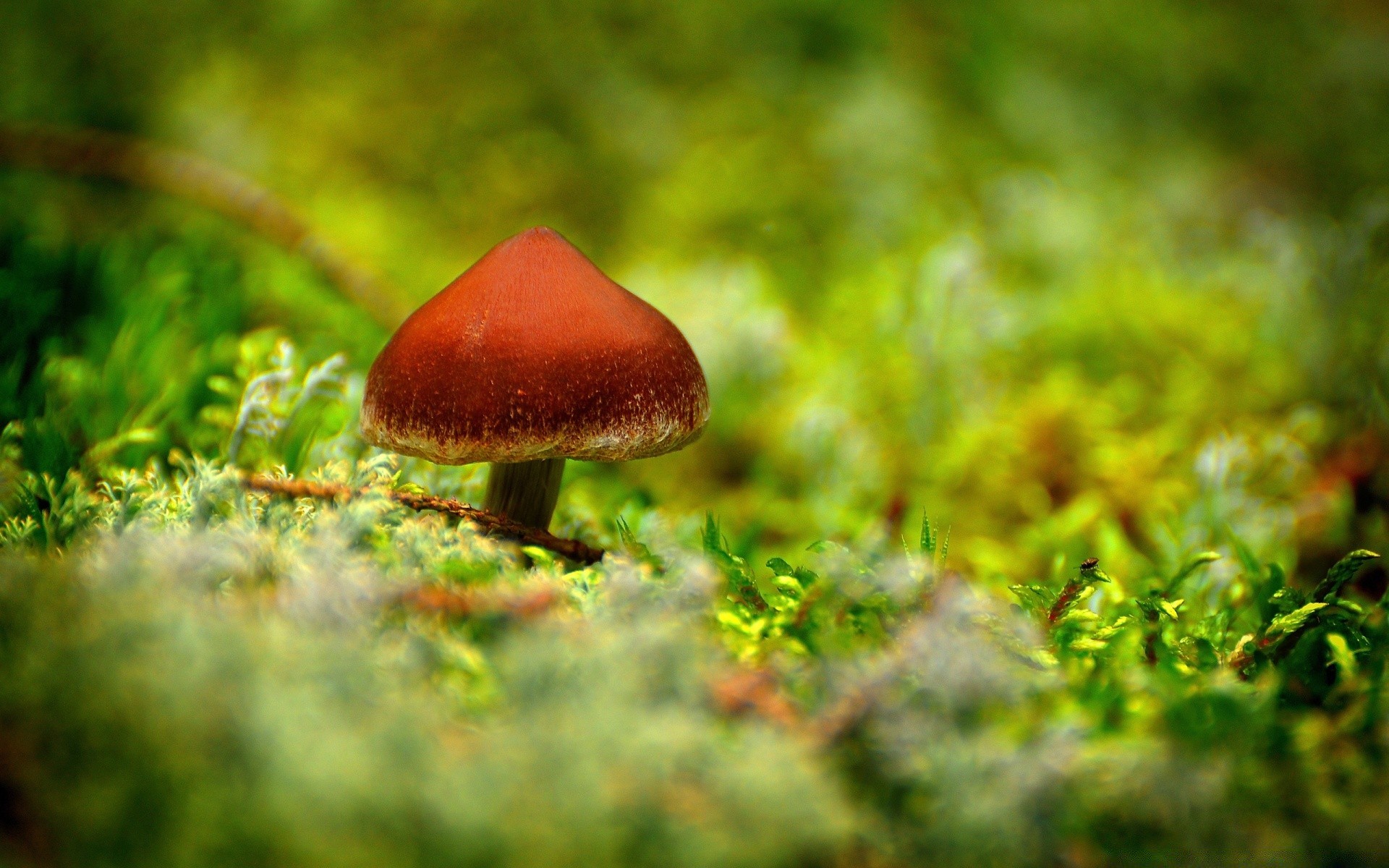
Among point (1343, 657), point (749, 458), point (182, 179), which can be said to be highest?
point (182, 179)

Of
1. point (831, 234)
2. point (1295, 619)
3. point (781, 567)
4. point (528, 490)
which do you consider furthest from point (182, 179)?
point (1295, 619)

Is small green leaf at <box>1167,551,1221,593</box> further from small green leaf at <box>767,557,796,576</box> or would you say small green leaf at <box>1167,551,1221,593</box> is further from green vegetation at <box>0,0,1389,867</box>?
small green leaf at <box>767,557,796,576</box>

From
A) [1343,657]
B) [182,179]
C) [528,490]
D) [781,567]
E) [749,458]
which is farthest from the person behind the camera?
[749,458]

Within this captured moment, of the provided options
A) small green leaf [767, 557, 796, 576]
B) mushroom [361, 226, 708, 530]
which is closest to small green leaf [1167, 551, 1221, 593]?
small green leaf [767, 557, 796, 576]

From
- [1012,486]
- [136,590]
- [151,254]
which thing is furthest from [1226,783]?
[151,254]

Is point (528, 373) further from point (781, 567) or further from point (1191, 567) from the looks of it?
point (1191, 567)

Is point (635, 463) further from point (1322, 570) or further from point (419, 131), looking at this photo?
point (419, 131)
